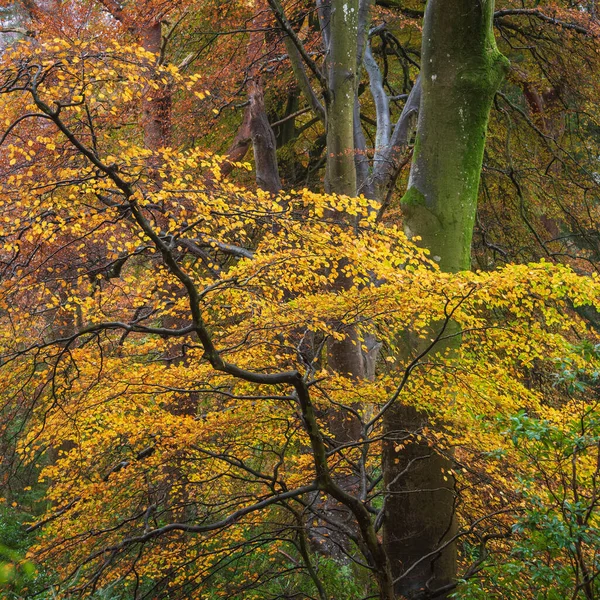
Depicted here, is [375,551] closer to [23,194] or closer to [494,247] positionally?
[23,194]

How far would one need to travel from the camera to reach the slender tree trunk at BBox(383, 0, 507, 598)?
4.90 metres

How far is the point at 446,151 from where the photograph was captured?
515 cm

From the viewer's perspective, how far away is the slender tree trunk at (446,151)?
4898 mm

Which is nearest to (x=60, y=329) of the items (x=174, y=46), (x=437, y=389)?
(x=174, y=46)

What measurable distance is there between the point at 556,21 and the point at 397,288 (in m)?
4.38

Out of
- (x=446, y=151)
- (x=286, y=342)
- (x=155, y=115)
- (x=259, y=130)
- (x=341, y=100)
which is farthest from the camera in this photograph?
(x=155, y=115)

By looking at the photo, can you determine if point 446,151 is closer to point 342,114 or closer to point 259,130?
point 342,114

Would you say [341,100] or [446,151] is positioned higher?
[341,100]

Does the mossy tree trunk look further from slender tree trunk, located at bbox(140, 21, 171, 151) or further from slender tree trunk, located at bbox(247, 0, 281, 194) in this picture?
slender tree trunk, located at bbox(140, 21, 171, 151)

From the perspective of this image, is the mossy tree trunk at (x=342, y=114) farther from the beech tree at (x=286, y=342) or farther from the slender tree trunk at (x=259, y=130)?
the slender tree trunk at (x=259, y=130)

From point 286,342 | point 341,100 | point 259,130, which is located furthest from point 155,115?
point 286,342

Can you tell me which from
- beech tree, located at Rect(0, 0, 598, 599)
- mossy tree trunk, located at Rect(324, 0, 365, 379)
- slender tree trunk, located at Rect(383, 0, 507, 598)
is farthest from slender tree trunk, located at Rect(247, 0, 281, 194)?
slender tree trunk, located at Rect(383, 0, 507, 598)

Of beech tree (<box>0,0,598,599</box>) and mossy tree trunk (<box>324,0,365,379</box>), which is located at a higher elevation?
mossy tree trunk (<box>324,0,365,379</box>)

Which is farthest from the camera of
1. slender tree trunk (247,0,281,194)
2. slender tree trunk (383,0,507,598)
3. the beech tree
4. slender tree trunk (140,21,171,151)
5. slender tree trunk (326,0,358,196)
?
slender tree trunk (140,21,171,151)
